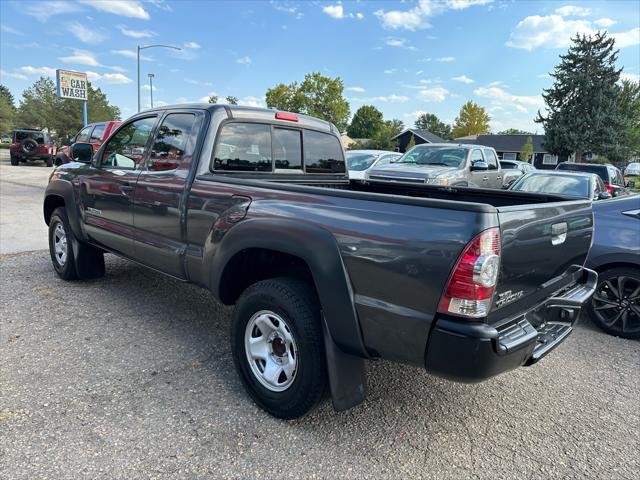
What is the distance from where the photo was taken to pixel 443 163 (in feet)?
34.5

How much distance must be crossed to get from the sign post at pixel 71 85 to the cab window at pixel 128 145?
86.7 ft

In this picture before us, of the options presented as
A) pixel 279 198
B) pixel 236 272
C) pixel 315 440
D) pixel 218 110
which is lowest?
pixel 315 440

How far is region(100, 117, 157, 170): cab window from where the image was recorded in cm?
394

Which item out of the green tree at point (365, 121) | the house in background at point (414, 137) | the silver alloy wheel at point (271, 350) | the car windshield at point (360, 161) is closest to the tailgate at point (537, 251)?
the silver alloy wheel at point (271, 350)

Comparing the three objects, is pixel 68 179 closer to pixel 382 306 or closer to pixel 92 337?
pixel 92 337

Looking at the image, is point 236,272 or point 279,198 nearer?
point 279,198

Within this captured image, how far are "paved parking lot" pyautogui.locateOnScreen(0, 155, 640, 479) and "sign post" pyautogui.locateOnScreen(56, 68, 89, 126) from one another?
2779cm

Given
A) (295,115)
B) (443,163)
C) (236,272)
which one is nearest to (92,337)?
(236,272)

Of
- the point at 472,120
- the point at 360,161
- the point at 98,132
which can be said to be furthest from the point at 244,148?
the point at 472,120

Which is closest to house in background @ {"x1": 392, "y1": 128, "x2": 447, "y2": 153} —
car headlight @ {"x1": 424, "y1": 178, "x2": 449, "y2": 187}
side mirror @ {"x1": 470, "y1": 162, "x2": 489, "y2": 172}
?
side mirror @ {"x1": 470, "y1": 162, "x2": 489, "y2": 172}

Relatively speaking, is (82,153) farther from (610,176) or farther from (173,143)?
(610,176)

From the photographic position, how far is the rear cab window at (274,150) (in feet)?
11.4

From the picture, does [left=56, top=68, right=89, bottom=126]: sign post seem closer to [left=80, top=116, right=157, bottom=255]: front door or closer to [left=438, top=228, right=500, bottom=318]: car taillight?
[left=80, top=116, right=157, bottom=255]: front door

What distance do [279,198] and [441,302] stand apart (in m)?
1.17
